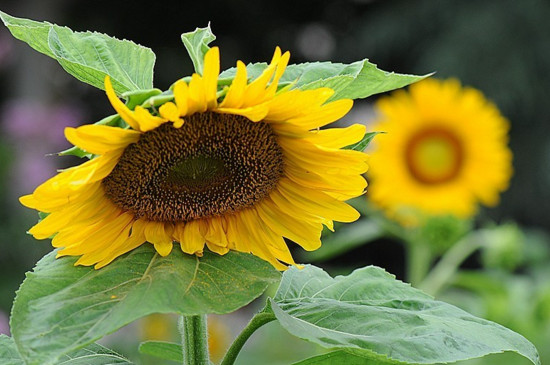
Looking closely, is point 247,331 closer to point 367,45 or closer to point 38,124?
point 38,124

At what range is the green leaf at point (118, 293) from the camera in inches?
17.3

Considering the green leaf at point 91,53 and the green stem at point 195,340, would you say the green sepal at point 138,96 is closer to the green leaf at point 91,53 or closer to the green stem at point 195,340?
the green leaf at point 91,53

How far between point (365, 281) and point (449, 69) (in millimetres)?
4300

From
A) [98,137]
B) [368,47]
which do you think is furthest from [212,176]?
[368,47]

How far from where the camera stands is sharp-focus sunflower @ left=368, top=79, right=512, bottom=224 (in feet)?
6.03

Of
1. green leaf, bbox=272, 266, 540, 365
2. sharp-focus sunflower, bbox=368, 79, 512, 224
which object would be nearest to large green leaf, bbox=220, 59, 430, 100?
green leaf, bbox=272, 266, 540, 365

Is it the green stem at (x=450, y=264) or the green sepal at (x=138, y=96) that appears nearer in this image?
the green sepal at (x=138, y=96)

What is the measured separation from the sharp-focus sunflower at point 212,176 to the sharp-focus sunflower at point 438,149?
1242mm

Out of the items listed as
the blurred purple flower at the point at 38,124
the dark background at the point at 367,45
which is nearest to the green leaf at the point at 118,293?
the blurred purple flower at the point at 38,124

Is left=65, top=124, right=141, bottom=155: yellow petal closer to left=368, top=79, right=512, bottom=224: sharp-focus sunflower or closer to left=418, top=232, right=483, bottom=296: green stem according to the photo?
left=418, top=232, right=483, bottom=296: green stem

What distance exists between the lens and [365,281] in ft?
1.96

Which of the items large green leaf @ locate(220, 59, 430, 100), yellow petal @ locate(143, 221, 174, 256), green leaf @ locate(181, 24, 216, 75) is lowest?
yellow petal @ locate(143, 221, 174, 256)

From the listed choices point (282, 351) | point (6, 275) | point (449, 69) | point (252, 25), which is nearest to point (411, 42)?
point (449, 69)

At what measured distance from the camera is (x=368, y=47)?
504 centimetres
